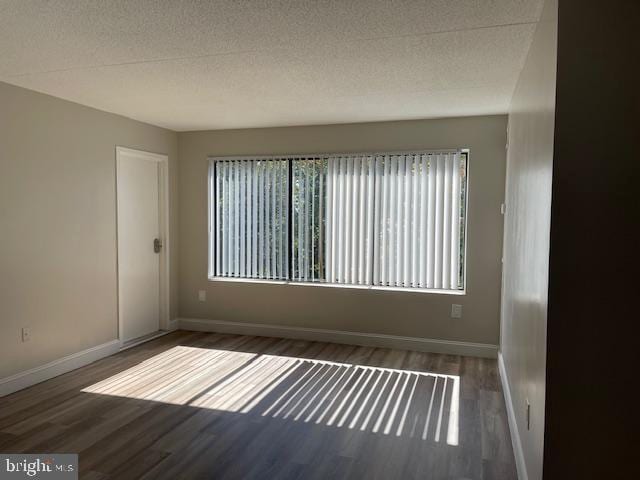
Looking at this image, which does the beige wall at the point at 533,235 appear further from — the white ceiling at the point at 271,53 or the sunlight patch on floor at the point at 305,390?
the sunlight patch on floor at the point at 305,390

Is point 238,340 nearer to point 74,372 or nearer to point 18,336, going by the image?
point 74,372

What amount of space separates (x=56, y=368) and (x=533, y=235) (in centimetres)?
385

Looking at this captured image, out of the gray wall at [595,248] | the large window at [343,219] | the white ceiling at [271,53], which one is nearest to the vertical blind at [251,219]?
the large window at [343,219]

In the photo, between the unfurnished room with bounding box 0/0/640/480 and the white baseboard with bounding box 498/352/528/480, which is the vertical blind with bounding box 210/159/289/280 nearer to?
the unfurnished room with bounding box 0/0/640/480

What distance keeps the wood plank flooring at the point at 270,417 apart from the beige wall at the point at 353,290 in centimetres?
40

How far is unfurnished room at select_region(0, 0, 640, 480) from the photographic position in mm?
1685

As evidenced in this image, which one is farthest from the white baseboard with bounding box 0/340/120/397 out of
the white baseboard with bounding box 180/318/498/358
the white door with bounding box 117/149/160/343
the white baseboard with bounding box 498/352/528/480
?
the white baseboard with bounding box 498/352/528/480

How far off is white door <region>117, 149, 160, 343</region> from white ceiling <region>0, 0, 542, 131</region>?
0.84 m

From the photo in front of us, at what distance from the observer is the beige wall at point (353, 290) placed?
4.44 metres

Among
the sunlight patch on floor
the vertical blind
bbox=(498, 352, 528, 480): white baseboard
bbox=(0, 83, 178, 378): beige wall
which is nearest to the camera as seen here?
bbox=(498, 352, 528, 480): white baseboard

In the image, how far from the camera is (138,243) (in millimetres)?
4941

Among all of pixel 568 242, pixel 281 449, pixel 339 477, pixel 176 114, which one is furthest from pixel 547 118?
pixel 176 114

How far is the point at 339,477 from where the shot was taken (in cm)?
242

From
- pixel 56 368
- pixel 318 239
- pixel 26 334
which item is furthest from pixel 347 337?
pixel 26 334
